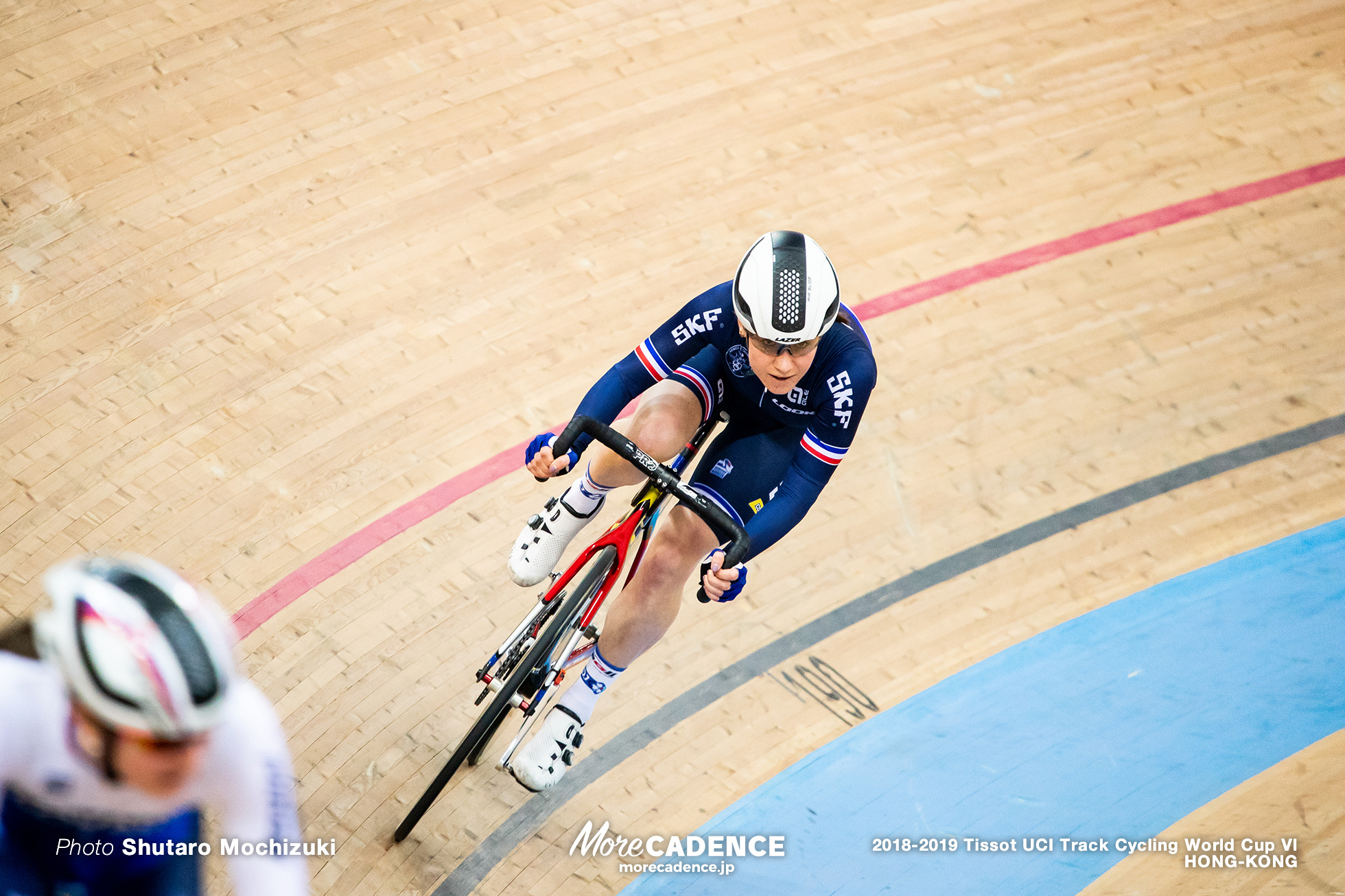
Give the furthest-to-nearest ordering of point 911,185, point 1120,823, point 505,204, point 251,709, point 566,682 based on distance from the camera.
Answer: point 911,185
point 505,204
point 566,682
point 1120,823
point 251,709

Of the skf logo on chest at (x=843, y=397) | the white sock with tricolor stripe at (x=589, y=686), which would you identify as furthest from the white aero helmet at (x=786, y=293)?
the white sock with tricolor stripe at (x=589, y=686)

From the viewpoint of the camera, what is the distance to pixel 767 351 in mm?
2793

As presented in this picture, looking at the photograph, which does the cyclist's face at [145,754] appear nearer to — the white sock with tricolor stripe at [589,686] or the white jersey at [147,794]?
the white jersey at [147,794]

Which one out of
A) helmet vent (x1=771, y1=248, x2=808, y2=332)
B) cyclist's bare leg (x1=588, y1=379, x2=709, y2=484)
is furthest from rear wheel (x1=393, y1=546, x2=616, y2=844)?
helmet vent (x1=771, y1=248, x2=808, y2=332)

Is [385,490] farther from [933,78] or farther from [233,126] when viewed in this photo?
[933,78]

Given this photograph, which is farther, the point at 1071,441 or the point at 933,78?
the point at 933,78

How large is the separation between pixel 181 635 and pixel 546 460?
140 centimetres

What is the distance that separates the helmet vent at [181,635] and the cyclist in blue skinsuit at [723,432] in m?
1.38

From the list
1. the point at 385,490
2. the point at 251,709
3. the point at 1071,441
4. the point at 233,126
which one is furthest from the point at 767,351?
the point at 233,126

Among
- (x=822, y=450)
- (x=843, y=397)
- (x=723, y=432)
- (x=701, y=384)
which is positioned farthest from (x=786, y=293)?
(x=723, y=432)

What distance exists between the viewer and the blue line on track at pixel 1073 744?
11.1 ft

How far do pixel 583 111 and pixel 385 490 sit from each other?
7.50ft

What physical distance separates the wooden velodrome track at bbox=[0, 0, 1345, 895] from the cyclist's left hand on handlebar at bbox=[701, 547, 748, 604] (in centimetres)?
109

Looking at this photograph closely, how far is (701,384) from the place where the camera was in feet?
10.5
